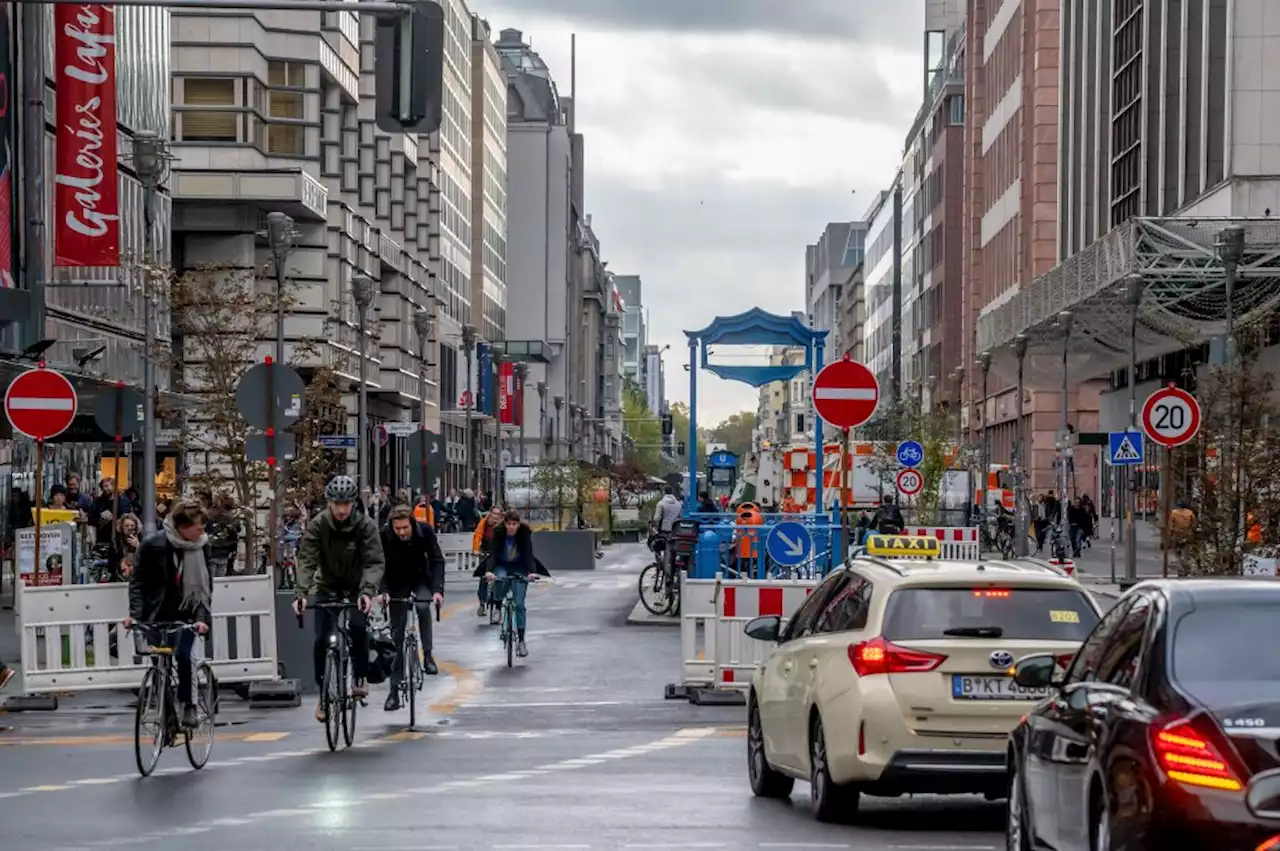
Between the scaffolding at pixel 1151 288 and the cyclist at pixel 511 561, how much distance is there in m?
12.4

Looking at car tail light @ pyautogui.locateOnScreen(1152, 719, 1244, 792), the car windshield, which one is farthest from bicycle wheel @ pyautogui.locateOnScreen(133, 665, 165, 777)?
car tail light @ pyautogui.locateOnScreen(1152, 719, 1244, 792)

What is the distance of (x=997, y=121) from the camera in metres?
108

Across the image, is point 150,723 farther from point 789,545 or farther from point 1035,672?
point 789,545

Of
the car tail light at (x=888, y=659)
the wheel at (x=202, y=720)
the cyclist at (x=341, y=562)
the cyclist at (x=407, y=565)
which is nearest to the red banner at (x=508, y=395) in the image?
the cyclist at (x=407, y=565)

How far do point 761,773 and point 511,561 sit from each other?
1471 cm

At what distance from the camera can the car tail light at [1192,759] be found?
791 cm

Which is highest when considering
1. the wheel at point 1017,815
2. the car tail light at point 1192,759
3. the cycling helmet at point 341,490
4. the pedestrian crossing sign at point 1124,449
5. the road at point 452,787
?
the pedestrian crossing sign at point 1124,449

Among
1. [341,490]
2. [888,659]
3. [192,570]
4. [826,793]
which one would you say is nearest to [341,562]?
[341,490]

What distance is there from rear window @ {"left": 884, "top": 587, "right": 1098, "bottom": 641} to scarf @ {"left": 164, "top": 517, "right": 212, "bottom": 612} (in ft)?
17.8

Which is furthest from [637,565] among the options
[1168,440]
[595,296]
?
[595,296]

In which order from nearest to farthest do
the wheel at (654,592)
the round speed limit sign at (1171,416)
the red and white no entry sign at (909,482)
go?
1. the round speed limit sign at (1171,416)
2. the wheel at (654,592)
3. the red and white no entry sign at (909,482)

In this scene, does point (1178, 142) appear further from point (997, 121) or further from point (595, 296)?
point (595, 296)

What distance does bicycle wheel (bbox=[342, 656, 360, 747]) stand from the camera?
1831 centimetres

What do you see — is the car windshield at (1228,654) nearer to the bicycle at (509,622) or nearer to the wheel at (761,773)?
the wheel at (761,773)
